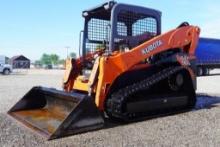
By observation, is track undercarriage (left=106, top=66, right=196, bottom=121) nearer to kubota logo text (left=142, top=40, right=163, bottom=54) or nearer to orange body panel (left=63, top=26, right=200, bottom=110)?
orange body panel (left=63, top=26, right=200, bottom=110)

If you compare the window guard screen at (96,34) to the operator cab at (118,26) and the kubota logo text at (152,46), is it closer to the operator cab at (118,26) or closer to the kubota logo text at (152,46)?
the operator cab at (118,26)

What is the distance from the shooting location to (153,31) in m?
8.62

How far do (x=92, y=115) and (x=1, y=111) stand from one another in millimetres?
3460

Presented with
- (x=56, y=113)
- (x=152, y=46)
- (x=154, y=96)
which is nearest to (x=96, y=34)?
(x=152, y=46)

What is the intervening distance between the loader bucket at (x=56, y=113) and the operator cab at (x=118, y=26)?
153 cm

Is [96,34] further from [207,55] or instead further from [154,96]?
[207,55]

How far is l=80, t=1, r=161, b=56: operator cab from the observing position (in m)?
7.71

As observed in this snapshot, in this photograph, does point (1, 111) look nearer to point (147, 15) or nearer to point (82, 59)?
point (82, 59)

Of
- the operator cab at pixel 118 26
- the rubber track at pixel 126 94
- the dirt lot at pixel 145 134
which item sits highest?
the operator cab at pixel 118 26

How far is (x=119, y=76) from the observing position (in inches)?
296

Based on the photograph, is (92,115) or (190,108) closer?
(92,115)

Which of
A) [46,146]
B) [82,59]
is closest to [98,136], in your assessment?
[46,146]

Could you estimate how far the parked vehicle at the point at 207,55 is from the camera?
31.2 m

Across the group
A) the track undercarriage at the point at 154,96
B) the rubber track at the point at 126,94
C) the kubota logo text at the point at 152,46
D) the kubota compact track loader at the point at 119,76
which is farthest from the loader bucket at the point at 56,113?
the kubota logo text at the point at 152,46
